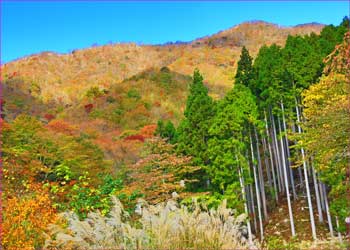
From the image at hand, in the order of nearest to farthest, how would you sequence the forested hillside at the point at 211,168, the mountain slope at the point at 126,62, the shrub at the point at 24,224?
the forested hillside at the point at 211,168, the shrub at the point at 24,224, the mountain slope at the point at 126,62

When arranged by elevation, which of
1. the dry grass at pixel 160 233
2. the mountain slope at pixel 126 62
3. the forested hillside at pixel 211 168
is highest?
the mountain slope at pixel 126 62

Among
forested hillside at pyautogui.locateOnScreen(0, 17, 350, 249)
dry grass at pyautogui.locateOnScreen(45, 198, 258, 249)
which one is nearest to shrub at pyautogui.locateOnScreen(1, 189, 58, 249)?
forested hillside at pyautogui.locateOnScreen(0, 17, 350, 249)

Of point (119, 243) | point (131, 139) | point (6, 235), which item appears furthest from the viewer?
point (131, 139)

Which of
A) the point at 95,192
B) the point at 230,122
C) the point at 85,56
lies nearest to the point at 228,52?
the point at 85,56

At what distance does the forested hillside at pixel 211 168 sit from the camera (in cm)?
450

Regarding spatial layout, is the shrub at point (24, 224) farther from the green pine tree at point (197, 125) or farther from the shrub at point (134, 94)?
the shrub at point (134, 94)

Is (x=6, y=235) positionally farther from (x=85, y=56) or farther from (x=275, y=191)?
(x=85, y=56)

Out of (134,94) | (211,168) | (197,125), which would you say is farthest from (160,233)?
(134,94)

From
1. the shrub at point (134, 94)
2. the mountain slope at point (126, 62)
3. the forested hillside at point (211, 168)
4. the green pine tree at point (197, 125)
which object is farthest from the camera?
the mountain slope at point (126, 62)

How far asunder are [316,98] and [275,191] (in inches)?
279

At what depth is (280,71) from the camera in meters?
15.1

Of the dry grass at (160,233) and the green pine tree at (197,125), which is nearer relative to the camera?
the dry grass at (160,233)

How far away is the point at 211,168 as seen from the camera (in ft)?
44.9

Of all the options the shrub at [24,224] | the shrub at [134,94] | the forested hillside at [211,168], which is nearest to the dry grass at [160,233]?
the forested hillside at [211,168]
